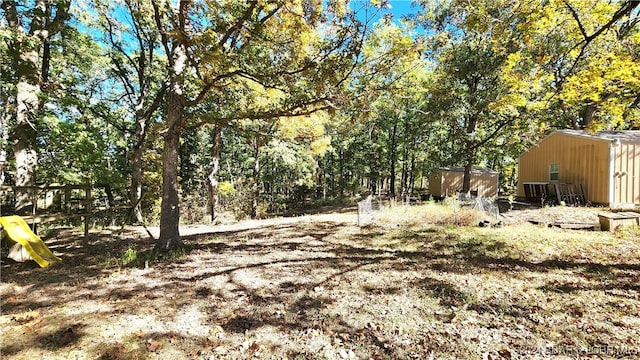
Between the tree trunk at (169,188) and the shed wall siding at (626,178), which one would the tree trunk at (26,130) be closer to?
the tree trunk at (169,188)

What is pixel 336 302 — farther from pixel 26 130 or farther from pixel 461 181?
pixel 461 181

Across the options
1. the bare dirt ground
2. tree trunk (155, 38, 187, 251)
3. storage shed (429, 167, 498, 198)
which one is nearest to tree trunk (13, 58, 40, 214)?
the bare dirt ground

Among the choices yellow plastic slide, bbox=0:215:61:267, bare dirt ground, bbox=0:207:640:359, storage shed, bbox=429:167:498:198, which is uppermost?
storage shed, bbox=429:167:498:198

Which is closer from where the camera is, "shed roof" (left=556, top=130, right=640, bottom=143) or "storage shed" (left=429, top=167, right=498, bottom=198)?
"shed roof" (left=556, top=130, right=640, bottom=143)

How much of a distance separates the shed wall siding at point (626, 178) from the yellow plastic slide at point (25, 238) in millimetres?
17456

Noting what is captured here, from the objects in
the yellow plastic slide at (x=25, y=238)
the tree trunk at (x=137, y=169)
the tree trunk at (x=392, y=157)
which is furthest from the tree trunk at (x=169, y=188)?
the tree trunk at (x=392, y=157)

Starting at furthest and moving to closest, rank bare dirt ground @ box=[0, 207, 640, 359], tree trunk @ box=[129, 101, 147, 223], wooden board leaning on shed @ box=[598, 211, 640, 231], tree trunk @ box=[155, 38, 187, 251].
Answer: tree trunk @ box=[129, 101, 147, 223]
wooden board leaning on shed @ box=[598, 211, 640, 231]
tree trunk @ box=[155, 38, 187, 251]
bare dirt ground @ box=[0, 207, 640, 359]

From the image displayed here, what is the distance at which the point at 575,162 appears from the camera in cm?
1274

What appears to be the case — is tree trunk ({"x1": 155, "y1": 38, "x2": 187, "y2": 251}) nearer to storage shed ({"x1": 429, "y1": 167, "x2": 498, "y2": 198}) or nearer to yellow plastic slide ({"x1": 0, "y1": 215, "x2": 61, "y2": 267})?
yellow plastic slide ({"x1": 0, "y1": 215, "x2": 61, "y2": 267})

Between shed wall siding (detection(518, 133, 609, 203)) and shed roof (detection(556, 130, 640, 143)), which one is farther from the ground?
shed roof (detection(556, 130, 640, 143))

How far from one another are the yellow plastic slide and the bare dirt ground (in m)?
0.22

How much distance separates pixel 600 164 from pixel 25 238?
17744 millimetres

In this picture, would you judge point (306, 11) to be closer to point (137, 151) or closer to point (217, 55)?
point (217, 55)

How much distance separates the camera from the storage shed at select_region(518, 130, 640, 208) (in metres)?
11.0
